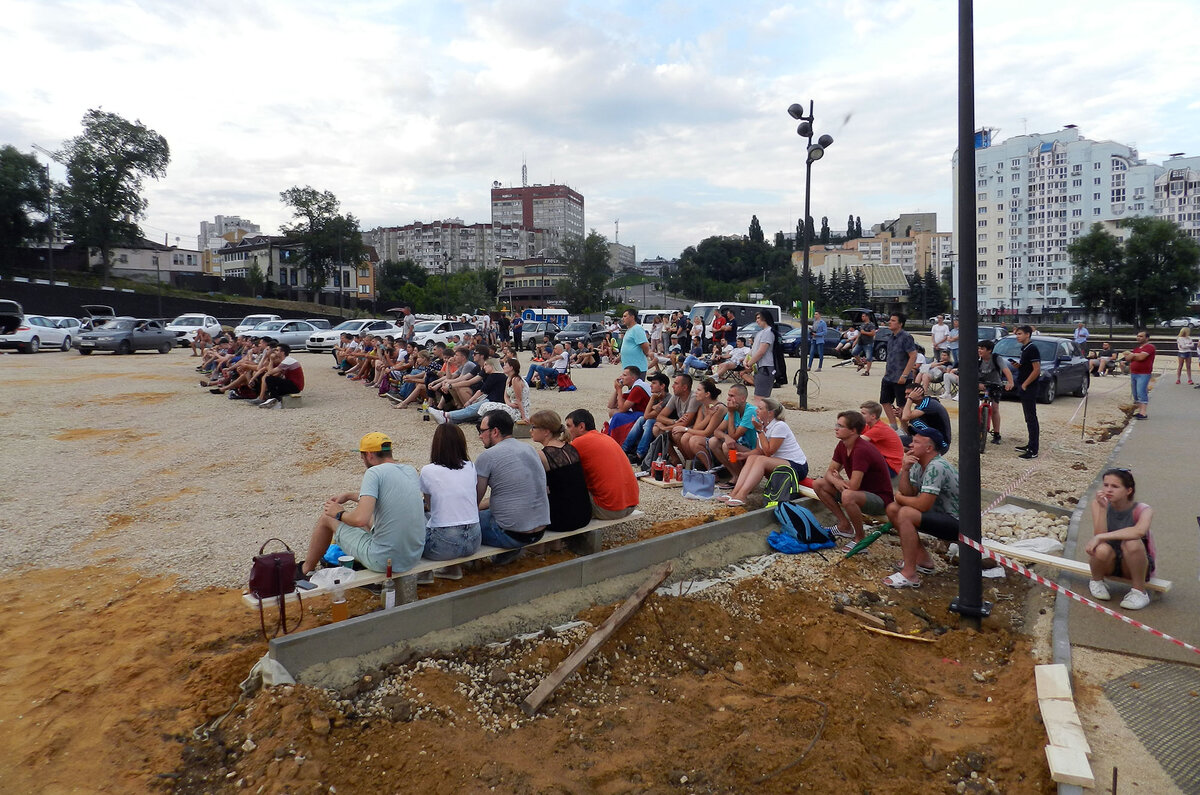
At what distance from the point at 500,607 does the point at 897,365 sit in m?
7.76

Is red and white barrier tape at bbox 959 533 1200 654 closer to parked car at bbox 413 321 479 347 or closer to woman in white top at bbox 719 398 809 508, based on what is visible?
woman in white top at bbox 719 398 809 508

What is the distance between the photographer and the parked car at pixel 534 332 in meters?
33.7

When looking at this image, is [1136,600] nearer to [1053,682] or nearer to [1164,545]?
[1053,682]

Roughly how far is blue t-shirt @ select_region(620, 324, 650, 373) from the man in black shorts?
364 centimetres

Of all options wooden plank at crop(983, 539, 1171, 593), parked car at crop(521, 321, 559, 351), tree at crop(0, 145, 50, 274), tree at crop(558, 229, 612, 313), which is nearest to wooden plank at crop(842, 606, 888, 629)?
wooden plank at crop(983, 539, 1171, 593)

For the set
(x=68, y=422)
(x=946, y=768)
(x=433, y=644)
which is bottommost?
(x=946, y=768)

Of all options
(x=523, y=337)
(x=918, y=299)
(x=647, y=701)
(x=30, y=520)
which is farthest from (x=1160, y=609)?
(x=918, y=299)

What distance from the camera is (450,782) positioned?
366cm

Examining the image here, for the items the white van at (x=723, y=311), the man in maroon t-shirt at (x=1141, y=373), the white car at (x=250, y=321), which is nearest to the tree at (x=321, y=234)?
the white car at (x=250, y=321)

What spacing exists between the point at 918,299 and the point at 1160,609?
97299mm

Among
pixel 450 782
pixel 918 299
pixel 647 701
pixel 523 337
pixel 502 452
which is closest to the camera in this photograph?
pixel 450 782

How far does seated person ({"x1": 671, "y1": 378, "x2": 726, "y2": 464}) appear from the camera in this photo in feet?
27.9

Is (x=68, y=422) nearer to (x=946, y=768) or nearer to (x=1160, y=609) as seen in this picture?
(x=946, y=768)

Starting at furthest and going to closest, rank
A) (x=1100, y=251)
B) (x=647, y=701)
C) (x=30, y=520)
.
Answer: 1. (x=1100, y=251)
2. (x=30, y=520)
3. (x=647, y=701)
